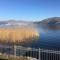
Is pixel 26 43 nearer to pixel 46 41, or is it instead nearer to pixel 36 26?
pixel 36 26

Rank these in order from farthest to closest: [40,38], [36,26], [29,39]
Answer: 1. [40,38]
2. [36,26]
3. [29,39]

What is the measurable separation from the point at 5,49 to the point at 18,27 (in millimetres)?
7724

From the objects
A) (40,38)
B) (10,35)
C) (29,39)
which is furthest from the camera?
(40,38)

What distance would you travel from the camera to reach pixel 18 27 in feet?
76.9

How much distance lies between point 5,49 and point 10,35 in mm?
5829

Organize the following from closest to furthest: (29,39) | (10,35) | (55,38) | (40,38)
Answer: (10,35) → (29,39) → (40,38) → (55,38)

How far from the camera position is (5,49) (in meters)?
15.9

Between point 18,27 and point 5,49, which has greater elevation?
point 18,27

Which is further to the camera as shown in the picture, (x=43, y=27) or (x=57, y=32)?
(x=57, y=32)

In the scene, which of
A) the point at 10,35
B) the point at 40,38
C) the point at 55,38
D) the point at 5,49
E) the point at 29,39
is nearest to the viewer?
the point at 5,49

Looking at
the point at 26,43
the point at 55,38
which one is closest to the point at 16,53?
the point at 26,43

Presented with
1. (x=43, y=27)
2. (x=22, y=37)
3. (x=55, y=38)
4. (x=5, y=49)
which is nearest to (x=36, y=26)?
(x=43, y=27)

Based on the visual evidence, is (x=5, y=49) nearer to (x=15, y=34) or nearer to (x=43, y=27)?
(x=15, y=34)

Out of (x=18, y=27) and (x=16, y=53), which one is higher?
(x=18, y=27)
